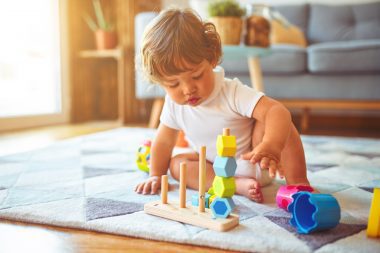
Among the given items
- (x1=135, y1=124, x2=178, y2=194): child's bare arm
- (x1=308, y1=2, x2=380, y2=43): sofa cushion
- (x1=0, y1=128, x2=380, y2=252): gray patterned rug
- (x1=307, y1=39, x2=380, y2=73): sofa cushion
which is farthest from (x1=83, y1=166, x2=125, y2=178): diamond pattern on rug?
(x1=308, y1=2, x2=380, y2=43): sofa cushion

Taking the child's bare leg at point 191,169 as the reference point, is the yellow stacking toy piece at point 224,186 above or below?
above

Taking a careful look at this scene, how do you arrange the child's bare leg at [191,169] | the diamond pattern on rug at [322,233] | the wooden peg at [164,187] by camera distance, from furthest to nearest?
1. the child's bare leg at [191,169]
2. the wooden peg at [164,187]
3. the diamond pattern on rug at [322,233]

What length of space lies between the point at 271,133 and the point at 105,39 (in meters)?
2.08

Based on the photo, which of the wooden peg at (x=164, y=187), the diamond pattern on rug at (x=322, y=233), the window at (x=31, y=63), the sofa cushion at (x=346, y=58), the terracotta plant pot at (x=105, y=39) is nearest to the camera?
the diamond pattern on rug at (x=322, y=233)

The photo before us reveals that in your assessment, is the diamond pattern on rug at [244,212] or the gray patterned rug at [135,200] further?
the diamond pattern on rug at [244,212]

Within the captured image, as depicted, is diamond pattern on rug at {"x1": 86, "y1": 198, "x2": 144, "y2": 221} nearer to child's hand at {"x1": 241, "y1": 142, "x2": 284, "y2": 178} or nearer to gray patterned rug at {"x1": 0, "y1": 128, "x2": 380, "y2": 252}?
gray patterned rug at {"x1": 0, "y1": 128, "x2": 380, "y2": 252}

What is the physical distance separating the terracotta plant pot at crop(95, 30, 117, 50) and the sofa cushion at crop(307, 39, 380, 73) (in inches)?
50.1

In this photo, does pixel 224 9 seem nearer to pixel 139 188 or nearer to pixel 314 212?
pixel 139 188

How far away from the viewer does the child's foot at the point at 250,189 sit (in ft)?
2.66

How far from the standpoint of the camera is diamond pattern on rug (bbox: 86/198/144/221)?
724 mm

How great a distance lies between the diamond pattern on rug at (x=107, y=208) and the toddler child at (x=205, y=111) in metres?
0.10

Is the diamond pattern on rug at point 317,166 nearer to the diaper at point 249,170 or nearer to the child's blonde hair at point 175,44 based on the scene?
the diaper at point 249,170

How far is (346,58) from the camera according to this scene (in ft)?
6.61

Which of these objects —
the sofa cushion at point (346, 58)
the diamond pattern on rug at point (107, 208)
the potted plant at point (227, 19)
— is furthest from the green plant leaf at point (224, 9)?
the diamond pattern on rug at point (107, 208)
